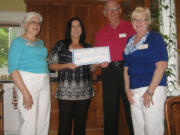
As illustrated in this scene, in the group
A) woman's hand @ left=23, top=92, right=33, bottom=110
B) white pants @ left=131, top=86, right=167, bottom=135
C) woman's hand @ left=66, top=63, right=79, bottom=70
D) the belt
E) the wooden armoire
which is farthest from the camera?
the wooden armoire

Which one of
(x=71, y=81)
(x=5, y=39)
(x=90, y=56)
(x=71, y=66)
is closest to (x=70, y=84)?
(x=71, y=81)

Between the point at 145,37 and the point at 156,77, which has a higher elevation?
the point at 145,37

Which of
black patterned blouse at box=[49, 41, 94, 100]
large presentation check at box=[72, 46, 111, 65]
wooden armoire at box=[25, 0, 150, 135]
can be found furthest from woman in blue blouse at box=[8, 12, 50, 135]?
wooden armoire at box=[25, 0, 150, 135]

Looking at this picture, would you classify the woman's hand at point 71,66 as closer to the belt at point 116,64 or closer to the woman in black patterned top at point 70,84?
the woman in black patterned top at point 70,84

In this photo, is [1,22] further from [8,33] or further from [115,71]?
[115,71]

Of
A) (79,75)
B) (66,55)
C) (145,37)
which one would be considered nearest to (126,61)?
(145,37)

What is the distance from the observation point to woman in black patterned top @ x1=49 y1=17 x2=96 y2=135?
5.97ft

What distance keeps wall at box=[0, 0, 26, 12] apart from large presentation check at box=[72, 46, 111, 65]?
2.47 meters

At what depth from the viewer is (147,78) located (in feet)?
4.75

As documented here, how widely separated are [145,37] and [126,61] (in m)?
0.28

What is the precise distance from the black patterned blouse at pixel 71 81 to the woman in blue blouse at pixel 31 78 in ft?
0.57

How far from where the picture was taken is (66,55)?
1887mm

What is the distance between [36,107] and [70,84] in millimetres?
390

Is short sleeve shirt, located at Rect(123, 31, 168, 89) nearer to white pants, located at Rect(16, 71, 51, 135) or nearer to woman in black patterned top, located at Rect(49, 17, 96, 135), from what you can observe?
woman in black patterned top, located at Rect(49, 17, 96, 135)
